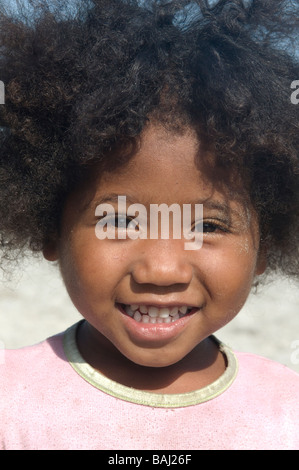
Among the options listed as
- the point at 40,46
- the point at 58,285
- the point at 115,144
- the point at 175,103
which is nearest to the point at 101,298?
the point at 115,144

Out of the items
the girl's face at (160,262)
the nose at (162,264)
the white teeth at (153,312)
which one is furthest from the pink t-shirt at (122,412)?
the nose at (162,264)

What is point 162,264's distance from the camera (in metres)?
1.93

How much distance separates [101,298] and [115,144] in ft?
1.44

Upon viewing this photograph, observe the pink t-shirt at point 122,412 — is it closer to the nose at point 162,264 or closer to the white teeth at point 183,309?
the white teeth at point 183,309

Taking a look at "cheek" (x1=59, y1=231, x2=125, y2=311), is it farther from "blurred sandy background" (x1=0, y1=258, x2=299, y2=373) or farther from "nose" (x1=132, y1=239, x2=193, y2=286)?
"blurred sandy background" (x1=0, y1=258, x2=299, y2=373)

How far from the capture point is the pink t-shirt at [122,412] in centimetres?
206

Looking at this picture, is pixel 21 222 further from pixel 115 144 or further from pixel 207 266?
pixel 207 266

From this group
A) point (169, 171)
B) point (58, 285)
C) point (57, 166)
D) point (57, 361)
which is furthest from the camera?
point (58, 285)

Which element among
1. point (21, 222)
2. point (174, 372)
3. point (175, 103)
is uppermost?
point (175, 103)

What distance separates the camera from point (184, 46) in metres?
1.99

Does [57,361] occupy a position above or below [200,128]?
below

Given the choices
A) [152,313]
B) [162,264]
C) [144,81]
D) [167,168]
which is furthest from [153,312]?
[144,81]

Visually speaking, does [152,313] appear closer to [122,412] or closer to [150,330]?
[150,330]

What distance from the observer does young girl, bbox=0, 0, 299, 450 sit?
6.42ft
